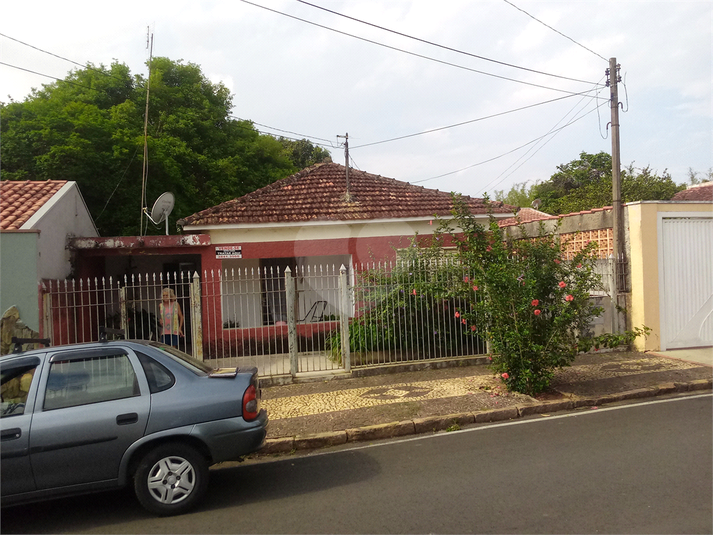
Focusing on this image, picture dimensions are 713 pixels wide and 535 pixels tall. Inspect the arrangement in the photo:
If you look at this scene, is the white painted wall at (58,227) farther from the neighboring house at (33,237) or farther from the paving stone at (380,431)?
the paving stone at (380,431)

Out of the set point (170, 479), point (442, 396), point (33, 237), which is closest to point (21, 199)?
point (33, 237)

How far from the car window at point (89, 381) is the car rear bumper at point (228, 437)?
2.19 feet

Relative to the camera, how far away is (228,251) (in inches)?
471

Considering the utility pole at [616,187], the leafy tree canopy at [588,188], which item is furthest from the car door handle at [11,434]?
the leafy tree canopy at [588,188]

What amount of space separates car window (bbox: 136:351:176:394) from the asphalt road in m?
1.06

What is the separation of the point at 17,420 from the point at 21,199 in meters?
A: 8.16

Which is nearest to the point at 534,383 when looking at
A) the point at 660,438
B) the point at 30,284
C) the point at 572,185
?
the point at 660,438

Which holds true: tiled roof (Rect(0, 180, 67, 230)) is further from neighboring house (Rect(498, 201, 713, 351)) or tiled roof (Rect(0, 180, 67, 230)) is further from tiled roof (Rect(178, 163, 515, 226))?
neighboring house (Rect(498, 201, 713, 351))

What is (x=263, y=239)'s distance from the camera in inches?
483

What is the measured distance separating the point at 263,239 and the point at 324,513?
870cm

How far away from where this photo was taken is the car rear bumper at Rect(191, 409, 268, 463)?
14.3ft

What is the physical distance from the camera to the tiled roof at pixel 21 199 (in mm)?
9559

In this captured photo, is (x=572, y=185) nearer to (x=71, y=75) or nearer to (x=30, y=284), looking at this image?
(x=71, y=75)

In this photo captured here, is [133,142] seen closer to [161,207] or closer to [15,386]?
[161,207]
